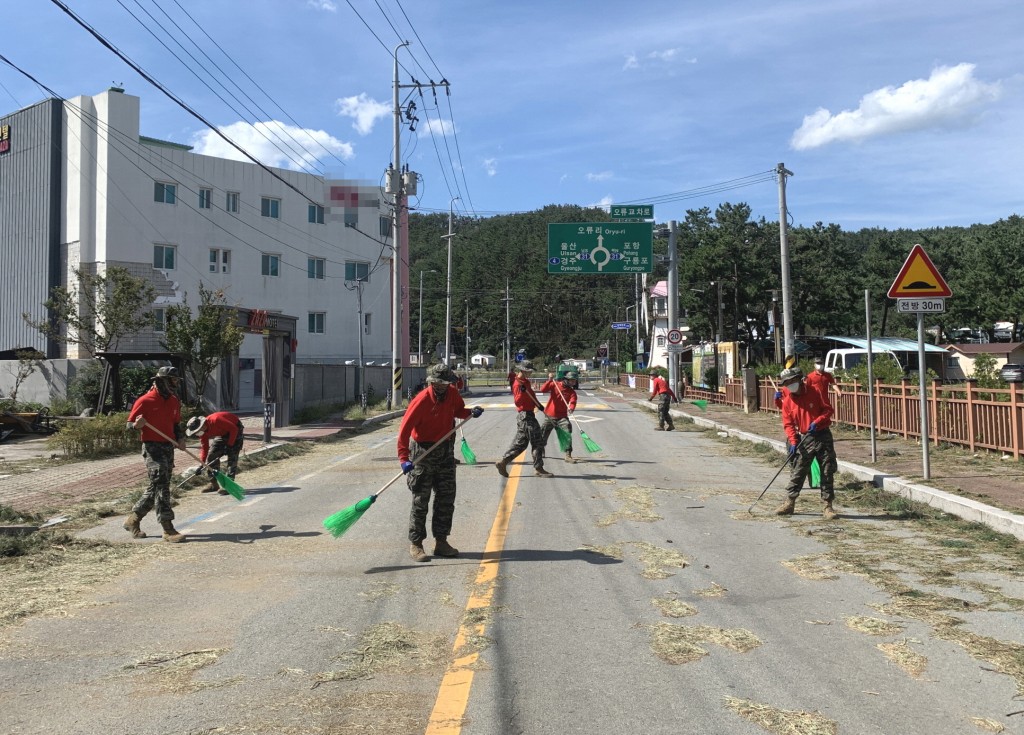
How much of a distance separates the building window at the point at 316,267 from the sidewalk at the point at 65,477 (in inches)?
1050

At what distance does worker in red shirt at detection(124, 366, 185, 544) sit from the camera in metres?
7.95

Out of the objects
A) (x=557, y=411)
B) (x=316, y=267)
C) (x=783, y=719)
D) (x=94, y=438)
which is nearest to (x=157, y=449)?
(x=783, y=719)

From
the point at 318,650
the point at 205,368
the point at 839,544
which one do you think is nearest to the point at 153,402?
the point at 318,650

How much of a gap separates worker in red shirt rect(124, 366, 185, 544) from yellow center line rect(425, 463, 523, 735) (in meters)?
3.20

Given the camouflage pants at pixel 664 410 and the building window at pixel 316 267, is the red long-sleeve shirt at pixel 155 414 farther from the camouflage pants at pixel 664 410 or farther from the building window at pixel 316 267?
the building window at pixel 316 267

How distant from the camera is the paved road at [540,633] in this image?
3.89 metres

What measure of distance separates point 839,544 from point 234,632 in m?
5.46

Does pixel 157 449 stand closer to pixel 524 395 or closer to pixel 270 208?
pixel 524 395

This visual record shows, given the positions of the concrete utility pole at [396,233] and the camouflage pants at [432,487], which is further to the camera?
the concrete utility pole at [396,233]

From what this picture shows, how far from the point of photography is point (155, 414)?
8055 millimetres

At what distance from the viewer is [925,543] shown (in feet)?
25.1

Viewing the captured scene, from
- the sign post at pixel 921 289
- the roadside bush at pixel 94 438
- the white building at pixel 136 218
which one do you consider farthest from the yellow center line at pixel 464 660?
the white building at pixel 136 218

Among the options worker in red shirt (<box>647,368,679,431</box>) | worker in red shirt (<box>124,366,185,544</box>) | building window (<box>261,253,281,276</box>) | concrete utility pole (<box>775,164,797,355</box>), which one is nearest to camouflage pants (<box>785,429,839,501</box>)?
worker in red shirt (<box>124,366,185,544</box>)

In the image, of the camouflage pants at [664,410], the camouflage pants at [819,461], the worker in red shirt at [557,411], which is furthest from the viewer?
the camouflage pants at [664,410]
